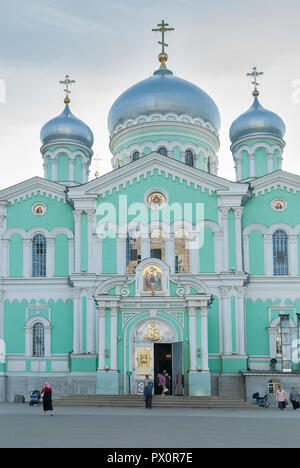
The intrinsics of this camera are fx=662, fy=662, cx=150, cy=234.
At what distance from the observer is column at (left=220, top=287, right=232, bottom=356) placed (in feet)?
92.1

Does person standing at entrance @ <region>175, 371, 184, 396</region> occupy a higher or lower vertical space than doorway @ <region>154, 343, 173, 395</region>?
lower

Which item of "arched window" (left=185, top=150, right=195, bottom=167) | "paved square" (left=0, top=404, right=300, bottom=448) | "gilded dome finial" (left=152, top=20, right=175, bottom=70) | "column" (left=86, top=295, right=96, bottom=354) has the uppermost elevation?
Answer: "gilded dome finial" (left=152, top=20, right=175, bottom=70)

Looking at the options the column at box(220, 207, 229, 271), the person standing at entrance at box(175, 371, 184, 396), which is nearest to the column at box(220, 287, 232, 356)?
the column at box(220, 207, 229, 271)

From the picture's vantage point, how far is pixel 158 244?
29.2 m

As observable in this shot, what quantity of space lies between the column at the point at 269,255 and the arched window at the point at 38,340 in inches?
410

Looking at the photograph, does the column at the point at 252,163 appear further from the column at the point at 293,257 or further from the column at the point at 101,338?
the column at the point at 101,338

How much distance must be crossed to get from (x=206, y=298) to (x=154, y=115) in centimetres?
1341

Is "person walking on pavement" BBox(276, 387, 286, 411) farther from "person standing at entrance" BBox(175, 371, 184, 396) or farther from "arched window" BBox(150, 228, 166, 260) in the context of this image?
"arched window" BBox(150, 228, 166, 260)

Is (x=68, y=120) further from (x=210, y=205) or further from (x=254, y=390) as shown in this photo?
(x=254, y=390)

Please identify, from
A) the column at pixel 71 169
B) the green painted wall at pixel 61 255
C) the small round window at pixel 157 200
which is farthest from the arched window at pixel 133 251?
the column at pixel 71 169

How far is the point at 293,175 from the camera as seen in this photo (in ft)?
98.5

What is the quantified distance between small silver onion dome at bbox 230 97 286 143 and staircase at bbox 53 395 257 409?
16047 millimetres

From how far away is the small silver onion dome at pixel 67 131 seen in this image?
3662 cm

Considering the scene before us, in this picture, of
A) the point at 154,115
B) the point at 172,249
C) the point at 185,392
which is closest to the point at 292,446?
the point at 185,392
